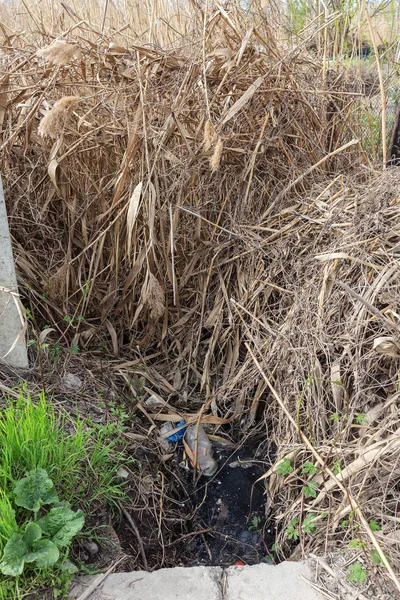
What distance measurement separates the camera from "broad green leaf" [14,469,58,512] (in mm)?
1574

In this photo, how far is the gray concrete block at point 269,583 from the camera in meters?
1.58

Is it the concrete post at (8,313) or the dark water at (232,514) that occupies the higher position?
the concrete post at (8,313)

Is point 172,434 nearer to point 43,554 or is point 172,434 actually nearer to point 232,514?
point 232,514

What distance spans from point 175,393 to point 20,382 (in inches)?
28.2

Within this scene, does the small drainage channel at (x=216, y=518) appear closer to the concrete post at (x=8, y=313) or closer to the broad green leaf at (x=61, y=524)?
the broad green leaf at (x=61, y=524)

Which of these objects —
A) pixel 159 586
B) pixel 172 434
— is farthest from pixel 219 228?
pixel 159 586

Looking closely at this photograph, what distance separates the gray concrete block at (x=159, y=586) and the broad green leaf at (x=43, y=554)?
148 mm

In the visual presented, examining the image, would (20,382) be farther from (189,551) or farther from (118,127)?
(118,127)

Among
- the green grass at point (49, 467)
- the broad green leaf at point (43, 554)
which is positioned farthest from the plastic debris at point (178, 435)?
the broad green leaf at point (43, 554)

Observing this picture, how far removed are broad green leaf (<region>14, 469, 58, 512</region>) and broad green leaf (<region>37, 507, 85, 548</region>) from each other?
1.6 inches

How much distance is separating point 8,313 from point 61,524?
3.10 ft

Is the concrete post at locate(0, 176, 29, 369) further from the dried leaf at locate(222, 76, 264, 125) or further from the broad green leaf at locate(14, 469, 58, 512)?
the dried leaf at locate(222, 76, 264, 125)

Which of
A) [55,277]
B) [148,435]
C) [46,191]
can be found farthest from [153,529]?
[46,191]

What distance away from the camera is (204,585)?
1606mm
